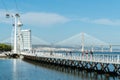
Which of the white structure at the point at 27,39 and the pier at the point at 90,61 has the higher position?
the white structure at the point at 27,39

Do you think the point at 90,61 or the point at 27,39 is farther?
the point at 27,39

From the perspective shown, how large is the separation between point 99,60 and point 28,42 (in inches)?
4830

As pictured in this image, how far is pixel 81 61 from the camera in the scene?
66250mm

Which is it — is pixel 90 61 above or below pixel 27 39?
below

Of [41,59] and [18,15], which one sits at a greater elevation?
[18,15]

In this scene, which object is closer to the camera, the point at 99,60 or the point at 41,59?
the point at 99,60

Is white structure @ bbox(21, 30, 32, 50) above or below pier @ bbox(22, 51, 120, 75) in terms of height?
above

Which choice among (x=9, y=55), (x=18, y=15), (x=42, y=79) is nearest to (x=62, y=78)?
(x=42, y=79)

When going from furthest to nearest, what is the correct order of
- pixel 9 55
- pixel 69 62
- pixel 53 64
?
pixel 9 55
pixel 53 64
pixel 69 62

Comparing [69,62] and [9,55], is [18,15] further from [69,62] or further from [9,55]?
[69,62]

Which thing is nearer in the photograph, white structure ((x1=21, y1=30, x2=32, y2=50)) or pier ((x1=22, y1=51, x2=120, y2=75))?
pier ((x1=22, y1=51, x2=120, y2=75))

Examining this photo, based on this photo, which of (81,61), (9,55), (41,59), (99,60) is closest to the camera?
(99,60)

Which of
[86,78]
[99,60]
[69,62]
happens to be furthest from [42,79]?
[69,62]

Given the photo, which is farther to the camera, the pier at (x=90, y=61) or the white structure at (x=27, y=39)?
the white structure at (x=27, y=39)
